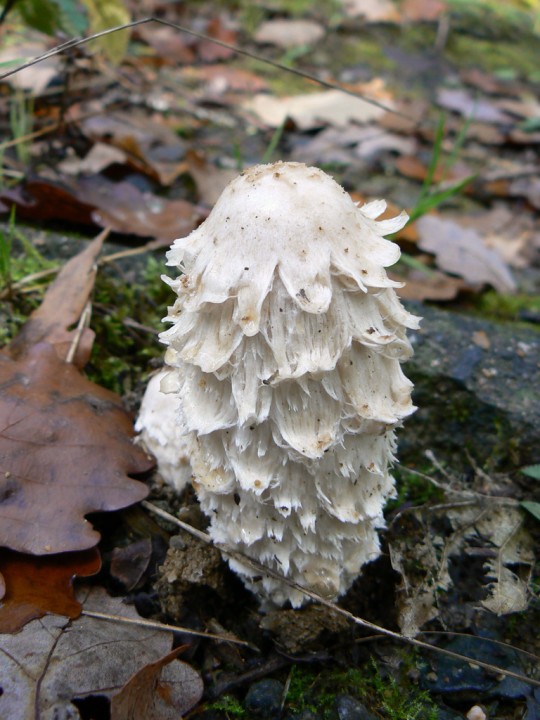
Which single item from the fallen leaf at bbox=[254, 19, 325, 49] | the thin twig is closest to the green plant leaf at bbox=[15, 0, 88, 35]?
the thin twig

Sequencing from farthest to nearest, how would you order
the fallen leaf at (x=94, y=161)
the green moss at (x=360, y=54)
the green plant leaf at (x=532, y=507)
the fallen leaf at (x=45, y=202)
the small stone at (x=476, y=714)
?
the green moss at (x=360, y=54) < the fallen leaf at (x=94, y=161) < the fallen leaf at (x=45, y=202) < the green plant leaf at (x=532, y=507) < the small stone at (x=476, y=714)

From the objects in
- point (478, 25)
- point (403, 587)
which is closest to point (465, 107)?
point (478, 25)

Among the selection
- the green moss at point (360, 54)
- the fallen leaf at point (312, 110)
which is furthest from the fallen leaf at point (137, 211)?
the green moss at point (360, 54)

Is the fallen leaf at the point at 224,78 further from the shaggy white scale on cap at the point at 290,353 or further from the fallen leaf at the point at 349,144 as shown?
the shaggy white scale on cap at the point at 290,353

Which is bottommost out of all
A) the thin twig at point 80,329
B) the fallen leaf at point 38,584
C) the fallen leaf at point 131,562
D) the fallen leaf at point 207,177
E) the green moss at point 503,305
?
the fallen leaf at point 131,562

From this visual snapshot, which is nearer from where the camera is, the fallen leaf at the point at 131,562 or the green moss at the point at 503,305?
the fallen leaf at the point at 131,562

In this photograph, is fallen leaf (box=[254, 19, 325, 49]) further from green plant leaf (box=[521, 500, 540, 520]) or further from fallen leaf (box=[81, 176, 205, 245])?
green plant leaf (box=[521, 500, 540, 520])

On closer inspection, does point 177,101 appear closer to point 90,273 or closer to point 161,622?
point 90,273
